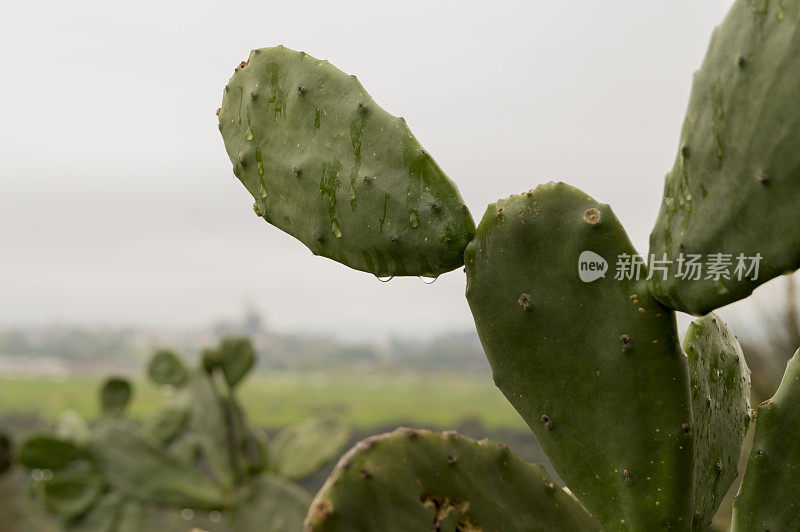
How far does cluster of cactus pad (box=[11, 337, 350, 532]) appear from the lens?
1.87 meters

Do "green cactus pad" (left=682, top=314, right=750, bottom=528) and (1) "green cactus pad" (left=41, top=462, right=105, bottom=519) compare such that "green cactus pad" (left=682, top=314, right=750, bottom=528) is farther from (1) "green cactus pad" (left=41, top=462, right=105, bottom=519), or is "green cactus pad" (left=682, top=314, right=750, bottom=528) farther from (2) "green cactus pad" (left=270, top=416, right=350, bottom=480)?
(1) "green cactus pad" (left=41, top=462, right=105, bottom=519)

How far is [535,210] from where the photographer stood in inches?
23.3

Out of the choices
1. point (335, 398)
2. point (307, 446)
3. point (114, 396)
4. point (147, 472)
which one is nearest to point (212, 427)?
point (147, 472)

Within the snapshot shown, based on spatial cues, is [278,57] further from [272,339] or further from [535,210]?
[272,339]

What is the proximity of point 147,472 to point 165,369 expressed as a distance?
50 centimetres

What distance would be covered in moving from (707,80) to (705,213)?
95 millimetres

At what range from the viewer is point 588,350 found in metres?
0.60

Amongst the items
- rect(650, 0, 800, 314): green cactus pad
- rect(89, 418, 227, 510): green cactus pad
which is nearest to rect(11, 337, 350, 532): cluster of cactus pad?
rect(89, 418, 227, 510): green cactus pad

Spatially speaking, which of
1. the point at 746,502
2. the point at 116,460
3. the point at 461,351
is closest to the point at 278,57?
the point at 746,502

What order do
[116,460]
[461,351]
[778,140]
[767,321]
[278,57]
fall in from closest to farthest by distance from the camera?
1. [778,140]
2. [278,57]
3. [116,460]
4. [767,321]
5. [461,351]

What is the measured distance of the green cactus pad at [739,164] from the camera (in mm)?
472

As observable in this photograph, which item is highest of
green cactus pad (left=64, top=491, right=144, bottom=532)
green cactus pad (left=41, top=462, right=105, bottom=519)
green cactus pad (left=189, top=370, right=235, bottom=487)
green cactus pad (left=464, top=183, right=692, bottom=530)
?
green cactus pad (left=464, top=183, right=692, bottom=530)

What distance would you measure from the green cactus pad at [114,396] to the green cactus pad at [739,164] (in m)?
2.37

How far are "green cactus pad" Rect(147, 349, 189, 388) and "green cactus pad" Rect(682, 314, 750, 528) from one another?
1937 mm
